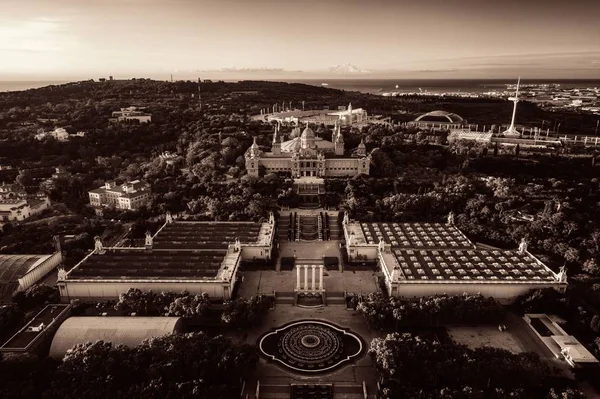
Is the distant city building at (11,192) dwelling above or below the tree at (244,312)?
above

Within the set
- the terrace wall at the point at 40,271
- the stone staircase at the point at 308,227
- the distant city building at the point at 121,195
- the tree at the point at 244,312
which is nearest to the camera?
the tree at the point at 244,312

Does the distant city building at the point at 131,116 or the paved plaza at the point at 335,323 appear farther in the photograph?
the distant city building at the point at 131,116

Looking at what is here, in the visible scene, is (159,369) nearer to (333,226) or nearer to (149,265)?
(149,265)

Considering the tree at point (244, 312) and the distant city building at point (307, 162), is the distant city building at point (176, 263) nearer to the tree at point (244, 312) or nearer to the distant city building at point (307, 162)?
the tree at point (244, 312)

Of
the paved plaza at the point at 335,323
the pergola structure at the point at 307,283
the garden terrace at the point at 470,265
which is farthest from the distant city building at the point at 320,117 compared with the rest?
the paved plaza at the point at 335,323

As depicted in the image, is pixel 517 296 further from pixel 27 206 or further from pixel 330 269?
pixel 27 206

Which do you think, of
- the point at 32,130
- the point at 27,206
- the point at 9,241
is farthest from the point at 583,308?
the point at 32,130

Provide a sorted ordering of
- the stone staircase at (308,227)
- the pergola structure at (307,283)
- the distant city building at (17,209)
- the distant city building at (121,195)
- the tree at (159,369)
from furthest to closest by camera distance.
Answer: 1. the distant city building at (121,195)
2. the distant city building at (17,209)
3. the stone staircase at (308,227)
4. the pergola structure at (307,283)
5. the tree at (159,369)

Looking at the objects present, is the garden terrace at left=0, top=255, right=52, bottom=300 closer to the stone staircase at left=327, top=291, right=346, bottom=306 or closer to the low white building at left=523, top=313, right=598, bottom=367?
the stone staircase at left=327, top=291, right=346, bottom=306
